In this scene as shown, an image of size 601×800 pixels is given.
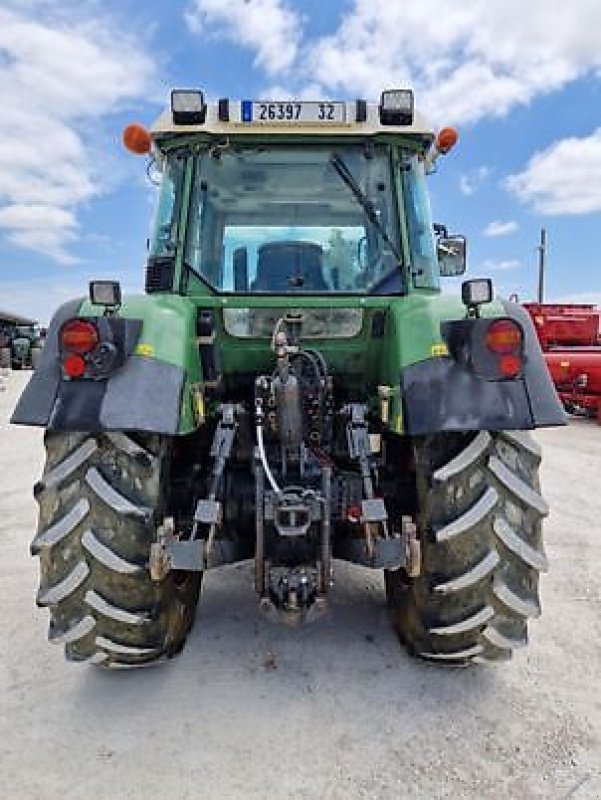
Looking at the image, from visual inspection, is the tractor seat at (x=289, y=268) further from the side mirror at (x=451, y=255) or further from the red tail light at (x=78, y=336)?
the red tail light at (x=78, y=336)

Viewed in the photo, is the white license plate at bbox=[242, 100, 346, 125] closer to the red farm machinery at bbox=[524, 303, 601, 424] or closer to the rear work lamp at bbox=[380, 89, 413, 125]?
the rear work lamp at bbox=[380, 89, 413, 125]

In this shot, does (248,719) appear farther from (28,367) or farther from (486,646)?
(28,367)

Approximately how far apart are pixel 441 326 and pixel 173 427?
111cm

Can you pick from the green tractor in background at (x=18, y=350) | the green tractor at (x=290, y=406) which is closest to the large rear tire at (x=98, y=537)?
the green tractor at (x=290, y=406)

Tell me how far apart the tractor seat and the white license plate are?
58 cm

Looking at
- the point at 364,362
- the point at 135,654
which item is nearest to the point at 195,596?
the point at 135,654

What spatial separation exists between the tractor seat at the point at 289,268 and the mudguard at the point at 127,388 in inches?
27.3

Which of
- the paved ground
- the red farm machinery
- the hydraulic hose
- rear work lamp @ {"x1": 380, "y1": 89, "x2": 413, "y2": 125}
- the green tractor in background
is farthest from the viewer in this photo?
the green tractor in background

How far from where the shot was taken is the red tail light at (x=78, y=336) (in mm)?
2658

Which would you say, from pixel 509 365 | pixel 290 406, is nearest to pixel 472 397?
pixel 509 365

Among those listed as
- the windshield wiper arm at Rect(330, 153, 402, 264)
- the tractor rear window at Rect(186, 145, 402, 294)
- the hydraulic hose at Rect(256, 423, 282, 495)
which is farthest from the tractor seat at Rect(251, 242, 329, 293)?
the hydraulic hose at Rect(256, 423, 282, 495)

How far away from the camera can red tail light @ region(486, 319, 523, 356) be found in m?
2.66

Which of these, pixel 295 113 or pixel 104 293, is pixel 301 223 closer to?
pixel 295 113

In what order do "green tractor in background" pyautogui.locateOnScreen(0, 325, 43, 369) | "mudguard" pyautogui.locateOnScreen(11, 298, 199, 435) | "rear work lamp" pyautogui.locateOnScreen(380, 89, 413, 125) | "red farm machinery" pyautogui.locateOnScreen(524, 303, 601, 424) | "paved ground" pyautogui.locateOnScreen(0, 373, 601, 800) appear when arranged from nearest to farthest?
"paved ground" pyautogui.locateOnScreen(0, 373, 601, 800)
"mudguard" pyautogui.locateOnScreen(11, 298, 199, 435)
"rear work lamp" pyautogui.locateOnScreen(380, 89, 413, 125)
"red farm machinery" pyautogui.locateOnScreen(524, 303, 601, 424)
"green tractor in background" pyautogui.locateOnScreen(0, 325, 43, 369)
